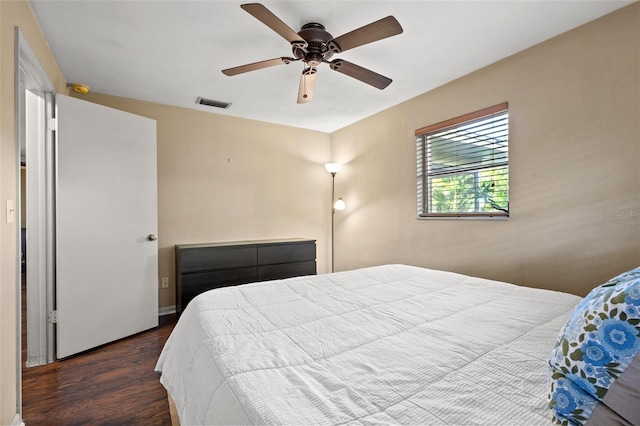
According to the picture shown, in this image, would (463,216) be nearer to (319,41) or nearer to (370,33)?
(370,33)

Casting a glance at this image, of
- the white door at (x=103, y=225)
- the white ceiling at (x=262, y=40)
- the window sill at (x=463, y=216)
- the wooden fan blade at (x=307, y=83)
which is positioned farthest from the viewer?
the window sill at (x=463, y=216)

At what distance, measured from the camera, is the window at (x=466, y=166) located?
101 inches

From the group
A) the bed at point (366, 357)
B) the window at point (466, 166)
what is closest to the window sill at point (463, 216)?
the window at point (466, 166)

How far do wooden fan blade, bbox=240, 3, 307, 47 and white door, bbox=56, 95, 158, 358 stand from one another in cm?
194

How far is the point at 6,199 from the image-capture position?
149 cm

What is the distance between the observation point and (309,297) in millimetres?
1774

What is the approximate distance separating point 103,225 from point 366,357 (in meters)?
2.65

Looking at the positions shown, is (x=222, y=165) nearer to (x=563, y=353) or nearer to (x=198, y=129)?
(x=198, y=129)

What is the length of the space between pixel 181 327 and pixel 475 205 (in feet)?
8.43

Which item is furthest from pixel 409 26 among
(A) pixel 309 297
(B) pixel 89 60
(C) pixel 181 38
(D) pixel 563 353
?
(B) pixel 89 60

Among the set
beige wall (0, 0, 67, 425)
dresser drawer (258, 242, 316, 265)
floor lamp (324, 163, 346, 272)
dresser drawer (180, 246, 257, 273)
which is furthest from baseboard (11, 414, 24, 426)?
floor lamp (324, 163, 346, 272)

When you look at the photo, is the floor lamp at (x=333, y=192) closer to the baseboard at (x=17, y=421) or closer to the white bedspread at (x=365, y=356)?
the white bedspread at (x=365, y=356)

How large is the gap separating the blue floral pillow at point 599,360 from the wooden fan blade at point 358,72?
1823 millimetres

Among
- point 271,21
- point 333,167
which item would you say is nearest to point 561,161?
point 271,21
